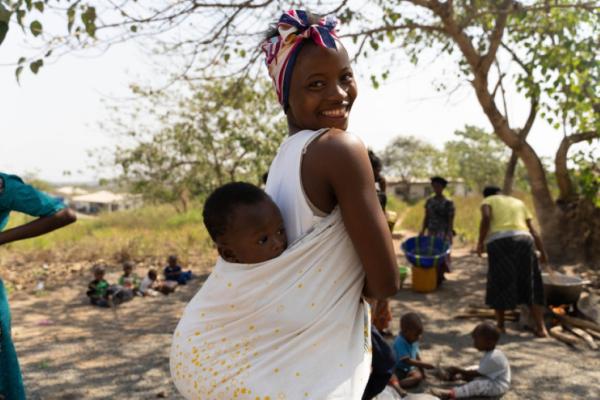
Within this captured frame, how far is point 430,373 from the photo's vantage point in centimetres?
394

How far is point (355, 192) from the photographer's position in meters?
1.09

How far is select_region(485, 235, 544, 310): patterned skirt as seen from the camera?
15.8 ft

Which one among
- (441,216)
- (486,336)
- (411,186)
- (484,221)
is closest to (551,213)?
(441,216)

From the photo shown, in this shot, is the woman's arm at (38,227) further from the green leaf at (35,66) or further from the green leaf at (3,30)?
the green leaf at (35,66)

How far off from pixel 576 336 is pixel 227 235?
Answer: 4724 mm

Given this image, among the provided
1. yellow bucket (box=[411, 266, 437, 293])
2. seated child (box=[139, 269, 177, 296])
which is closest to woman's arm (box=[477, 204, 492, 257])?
yellow bucket (box=[411, 266, 437, 293])

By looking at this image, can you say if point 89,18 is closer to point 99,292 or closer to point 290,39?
point 290,39

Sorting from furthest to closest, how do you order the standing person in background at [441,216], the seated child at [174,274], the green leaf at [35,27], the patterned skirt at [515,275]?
the seated child at [174,274] < the standing person in background at [441,216] < the patterned skirt at [515,275] < the green leaf at [35,27]

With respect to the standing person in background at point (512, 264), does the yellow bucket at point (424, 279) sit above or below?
below

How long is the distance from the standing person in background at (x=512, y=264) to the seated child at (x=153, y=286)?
4468 millimetres

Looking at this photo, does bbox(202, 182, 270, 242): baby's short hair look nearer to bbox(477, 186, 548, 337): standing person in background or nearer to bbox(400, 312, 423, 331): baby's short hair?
bbox(400, 312, 423, 331): baby's short hair

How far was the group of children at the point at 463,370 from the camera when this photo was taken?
136 inches

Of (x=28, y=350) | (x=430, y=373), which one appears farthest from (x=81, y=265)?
(x=430, y=373)

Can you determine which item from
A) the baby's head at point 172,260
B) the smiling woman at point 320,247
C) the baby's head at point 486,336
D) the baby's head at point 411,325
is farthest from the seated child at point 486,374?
the baby's head at point 172,260
